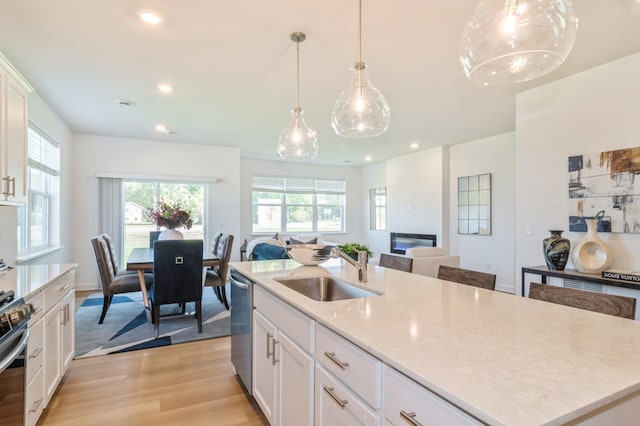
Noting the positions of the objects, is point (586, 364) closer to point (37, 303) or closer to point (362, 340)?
point (362, 340)

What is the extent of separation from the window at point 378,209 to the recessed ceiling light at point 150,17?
6811mm

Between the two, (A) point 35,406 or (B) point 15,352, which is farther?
(A) point 35,406

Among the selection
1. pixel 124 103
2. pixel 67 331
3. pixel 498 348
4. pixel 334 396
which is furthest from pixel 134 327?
pixel 498 348

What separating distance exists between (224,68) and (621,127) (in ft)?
11.9

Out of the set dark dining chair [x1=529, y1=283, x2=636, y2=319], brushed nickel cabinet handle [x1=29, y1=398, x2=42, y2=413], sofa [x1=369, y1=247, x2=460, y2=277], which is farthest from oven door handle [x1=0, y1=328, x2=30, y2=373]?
sofa [x1=369, y1=247, x2=460, y2=277]

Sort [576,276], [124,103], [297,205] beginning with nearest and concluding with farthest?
[576,276]
[124,103]
[297,205]

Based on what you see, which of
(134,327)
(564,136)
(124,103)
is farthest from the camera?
(124,103)

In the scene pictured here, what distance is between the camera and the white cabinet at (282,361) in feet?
4.88

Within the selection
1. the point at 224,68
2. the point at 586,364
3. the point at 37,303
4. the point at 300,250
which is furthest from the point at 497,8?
the point at 37,303

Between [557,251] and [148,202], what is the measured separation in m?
6.24

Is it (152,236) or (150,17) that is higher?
(150,17)

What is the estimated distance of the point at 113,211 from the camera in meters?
5.93

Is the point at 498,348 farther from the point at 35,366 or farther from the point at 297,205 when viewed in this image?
the point at 297,205

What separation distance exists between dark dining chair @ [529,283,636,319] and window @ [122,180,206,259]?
5941 millimetres
